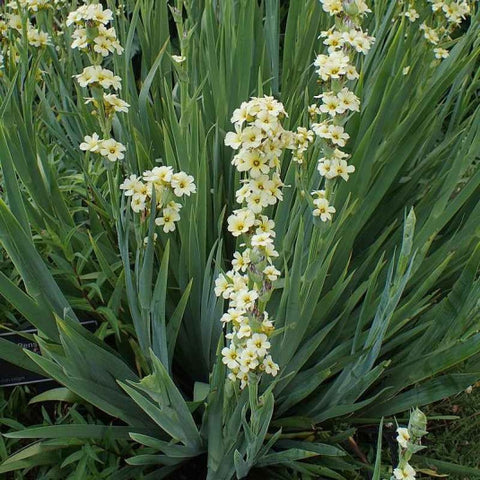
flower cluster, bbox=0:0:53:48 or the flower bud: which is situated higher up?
flower cluster, bbox=0:0:53:48

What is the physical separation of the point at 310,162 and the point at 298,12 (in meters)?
0.91

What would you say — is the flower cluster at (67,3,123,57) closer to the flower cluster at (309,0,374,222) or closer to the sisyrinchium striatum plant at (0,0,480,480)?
the sisyrinchium striatum plant at (0,0,480,480)

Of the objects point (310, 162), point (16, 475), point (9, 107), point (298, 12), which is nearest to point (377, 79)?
point (310, 162)

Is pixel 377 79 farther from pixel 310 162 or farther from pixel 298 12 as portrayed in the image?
pixel 298 12

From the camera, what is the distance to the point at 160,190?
47.1 inches

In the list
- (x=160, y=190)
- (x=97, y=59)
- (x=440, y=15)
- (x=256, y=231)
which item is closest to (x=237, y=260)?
(x=256, y=231)

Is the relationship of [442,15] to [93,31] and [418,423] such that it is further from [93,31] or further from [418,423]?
[418,423]

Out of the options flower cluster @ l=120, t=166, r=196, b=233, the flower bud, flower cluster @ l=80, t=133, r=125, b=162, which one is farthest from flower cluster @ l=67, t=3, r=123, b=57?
the flower bud

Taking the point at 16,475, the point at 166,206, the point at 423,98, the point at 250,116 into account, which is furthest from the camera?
the point at 423,98

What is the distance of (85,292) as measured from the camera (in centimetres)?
171

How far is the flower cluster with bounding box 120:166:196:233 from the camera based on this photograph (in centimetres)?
118

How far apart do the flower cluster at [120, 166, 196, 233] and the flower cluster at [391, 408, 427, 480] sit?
1.88 ft

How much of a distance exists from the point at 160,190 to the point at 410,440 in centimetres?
62

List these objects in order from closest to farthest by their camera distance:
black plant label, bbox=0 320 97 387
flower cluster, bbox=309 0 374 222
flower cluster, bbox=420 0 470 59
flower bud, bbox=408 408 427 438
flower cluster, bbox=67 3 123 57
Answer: flower bud, bbox=408 408 427 438
flower cluster, bbox=309 0 374 222
flower cluster, bbox=67 3 123 57
black plant label, bbox=0 320 97 387
flower cluster, bbox=420 0 470 59
